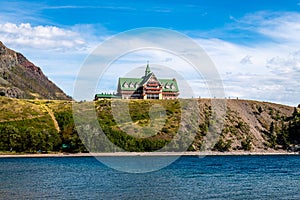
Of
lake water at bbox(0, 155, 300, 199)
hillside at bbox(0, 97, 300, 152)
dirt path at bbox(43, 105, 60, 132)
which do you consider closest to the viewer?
lake water at bbox(0, 155, 300, 199)

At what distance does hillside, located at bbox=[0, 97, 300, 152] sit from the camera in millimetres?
152500

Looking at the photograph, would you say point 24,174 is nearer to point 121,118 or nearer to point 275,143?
point 121,118

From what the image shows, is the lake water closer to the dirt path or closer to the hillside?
the hillside

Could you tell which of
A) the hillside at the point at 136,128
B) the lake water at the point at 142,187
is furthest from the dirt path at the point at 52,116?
the lake water at the point at 142,187

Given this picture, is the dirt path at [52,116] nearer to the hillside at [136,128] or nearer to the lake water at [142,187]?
the hillside at [136,128]

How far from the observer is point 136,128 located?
164m

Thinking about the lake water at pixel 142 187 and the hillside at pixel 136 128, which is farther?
the hillside at pixel 136 128

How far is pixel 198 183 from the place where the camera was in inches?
2776

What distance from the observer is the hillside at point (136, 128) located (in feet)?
500

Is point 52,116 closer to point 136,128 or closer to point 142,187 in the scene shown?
point 136,128

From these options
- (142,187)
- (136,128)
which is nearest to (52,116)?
(136,128)

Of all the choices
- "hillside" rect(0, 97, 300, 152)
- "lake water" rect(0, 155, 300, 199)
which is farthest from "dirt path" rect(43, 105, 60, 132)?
"lake water" rect(0, 155, 300, 199)

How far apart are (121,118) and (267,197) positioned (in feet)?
402

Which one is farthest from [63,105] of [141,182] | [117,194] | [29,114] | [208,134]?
[117,194]
